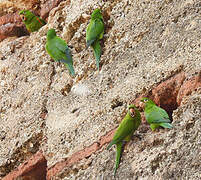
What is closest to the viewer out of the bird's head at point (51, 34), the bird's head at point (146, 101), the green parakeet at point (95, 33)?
the bird's head at point (146, 101)

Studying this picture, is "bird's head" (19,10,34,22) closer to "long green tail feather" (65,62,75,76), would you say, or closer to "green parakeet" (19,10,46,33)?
"green parakeet" (19,10,46,33)

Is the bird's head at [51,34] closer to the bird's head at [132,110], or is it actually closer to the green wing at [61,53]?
the green wing at [61,53]

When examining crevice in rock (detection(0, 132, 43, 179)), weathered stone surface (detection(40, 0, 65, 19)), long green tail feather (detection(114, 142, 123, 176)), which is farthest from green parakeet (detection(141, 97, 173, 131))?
weathered stone surface (detection(40, 0, 65, 19))

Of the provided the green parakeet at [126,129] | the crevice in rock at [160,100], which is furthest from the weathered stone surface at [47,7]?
the green parakeet at [126,129]

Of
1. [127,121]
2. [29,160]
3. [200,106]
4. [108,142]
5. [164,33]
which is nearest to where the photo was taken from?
[200,106]

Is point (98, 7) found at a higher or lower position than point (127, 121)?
higher

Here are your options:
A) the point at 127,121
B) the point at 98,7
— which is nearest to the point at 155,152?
the point at 127,121

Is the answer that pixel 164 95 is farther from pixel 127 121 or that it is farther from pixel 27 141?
pixel 27 141
